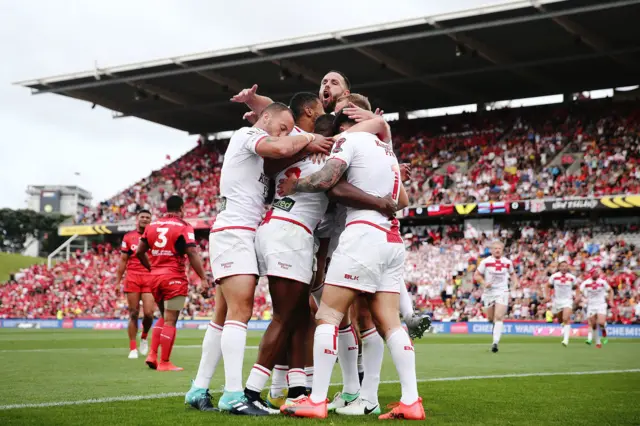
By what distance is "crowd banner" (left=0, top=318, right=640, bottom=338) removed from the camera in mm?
27125

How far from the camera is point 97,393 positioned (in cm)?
727

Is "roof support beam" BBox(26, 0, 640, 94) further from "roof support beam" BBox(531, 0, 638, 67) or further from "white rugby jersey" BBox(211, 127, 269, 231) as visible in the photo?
"white rugby jersey" BBox(211, 127, 269, 231)

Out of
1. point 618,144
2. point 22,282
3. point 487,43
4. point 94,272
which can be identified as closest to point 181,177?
point 94,272

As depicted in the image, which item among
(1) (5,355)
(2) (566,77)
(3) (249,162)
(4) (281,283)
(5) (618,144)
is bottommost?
(1) (5,355)

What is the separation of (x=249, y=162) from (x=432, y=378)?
4350 mm

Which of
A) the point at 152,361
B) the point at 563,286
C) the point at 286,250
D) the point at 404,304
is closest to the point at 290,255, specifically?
the point at 286,250

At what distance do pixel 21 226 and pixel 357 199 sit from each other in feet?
351

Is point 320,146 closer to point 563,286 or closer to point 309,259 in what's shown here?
point 309,259

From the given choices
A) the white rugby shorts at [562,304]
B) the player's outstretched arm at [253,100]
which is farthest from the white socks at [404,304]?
the white rugby shorts at [562,304]

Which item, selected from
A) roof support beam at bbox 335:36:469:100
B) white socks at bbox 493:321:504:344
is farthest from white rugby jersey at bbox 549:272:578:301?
roof support beam at bbox 335:36:469:100

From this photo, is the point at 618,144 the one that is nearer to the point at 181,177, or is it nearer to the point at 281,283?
the point at 181,177

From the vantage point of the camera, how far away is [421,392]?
7684 millimetres

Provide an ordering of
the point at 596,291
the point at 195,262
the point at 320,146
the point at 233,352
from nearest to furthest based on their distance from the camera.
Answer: the point at 233,352
the point at 320,146
the point at 195,262
the point at 596,291

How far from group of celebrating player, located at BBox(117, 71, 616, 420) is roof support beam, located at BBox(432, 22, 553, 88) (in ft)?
84.5
